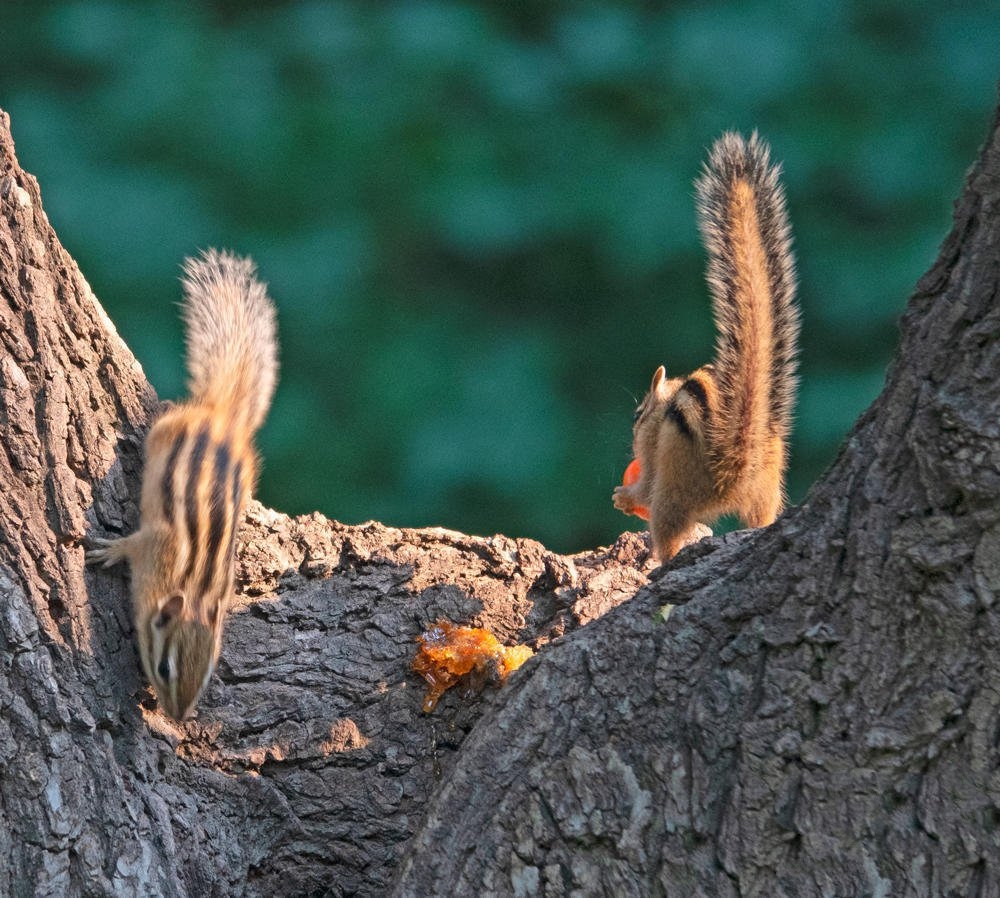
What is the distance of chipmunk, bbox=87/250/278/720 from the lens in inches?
78.1

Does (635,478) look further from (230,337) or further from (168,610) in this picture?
(168,610)

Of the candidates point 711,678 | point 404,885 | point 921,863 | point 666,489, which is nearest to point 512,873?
point 404,885

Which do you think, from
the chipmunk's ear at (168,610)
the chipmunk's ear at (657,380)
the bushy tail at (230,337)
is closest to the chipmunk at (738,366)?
the chipmunk's ear at (657,380)

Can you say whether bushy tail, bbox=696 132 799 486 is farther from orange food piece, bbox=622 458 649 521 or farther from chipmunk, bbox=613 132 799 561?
orange food piece, bbox=622 458 649 521

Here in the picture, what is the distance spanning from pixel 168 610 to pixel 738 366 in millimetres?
1391

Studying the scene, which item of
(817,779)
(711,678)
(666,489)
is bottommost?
(817,779)

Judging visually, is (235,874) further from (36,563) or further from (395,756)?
(36,563)

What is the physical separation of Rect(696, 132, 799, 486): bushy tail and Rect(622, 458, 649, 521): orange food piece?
1.35ft

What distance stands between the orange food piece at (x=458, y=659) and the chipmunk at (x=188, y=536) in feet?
1.22

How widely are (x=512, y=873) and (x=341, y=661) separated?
0.65 meters

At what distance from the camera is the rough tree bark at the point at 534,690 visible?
56.0 inches

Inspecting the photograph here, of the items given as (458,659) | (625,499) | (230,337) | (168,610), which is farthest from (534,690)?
(625,499)

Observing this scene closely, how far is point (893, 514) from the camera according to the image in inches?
58.1

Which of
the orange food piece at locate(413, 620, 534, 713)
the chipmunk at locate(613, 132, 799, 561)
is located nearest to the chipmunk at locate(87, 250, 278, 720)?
the orange food piece at locate(413, 620, 534, 713)
